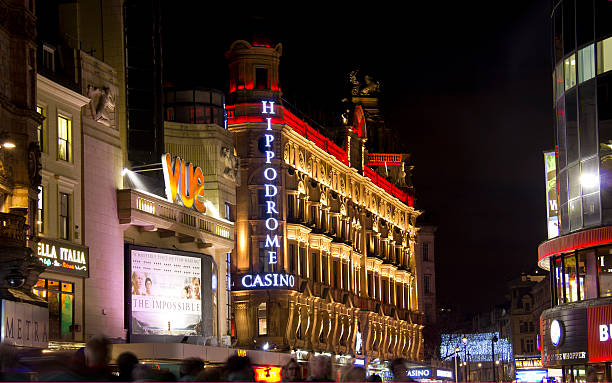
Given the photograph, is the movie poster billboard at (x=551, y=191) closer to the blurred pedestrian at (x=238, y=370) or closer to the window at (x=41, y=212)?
the window at (x=41, y=212)

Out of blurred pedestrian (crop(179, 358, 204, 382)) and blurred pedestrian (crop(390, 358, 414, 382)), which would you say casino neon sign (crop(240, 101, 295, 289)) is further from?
blurred pedestrian (crop(179, 358, 204, 382))

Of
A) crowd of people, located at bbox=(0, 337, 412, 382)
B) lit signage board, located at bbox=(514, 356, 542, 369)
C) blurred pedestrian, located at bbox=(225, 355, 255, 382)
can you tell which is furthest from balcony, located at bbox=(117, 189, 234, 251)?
blurred pedestrian, located at bbox=(225, 355, 255, 382)

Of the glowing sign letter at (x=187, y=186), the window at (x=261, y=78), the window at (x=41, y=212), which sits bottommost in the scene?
the window at (x=41, y=212)

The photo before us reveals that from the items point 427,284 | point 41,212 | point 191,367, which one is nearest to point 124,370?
point 191,367

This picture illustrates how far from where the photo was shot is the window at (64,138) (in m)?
44.3

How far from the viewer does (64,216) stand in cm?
4447

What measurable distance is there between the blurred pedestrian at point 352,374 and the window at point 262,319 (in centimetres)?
5352

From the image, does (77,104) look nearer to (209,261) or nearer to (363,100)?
(209,261)

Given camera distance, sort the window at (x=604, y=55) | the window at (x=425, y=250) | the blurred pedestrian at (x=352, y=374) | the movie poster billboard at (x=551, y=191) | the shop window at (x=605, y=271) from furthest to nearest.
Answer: the window at (x=425, y=250)
the movie poster billboard at (x=551, y=191)
the window at (x=604, y=55)
the shop window at (x=605, y=271)
the blurred pedestrian at (x=352, y=374)

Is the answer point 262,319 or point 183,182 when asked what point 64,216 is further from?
point 262,319

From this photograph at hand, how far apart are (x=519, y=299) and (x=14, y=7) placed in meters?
142

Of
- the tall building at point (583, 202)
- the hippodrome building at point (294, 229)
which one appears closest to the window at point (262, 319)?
the hippodrome building at point (294, 229)

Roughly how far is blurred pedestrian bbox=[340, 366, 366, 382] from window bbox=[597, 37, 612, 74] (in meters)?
33.3

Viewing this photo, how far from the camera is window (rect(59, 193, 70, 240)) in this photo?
44.2 meters
